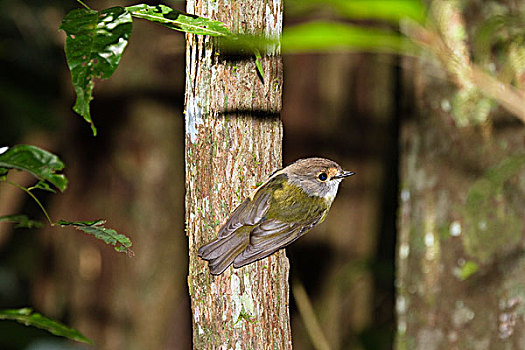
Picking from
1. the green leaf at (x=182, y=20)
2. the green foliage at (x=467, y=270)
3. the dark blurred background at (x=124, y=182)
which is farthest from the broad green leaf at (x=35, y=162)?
the dark blurred background at (x=124, y=182)

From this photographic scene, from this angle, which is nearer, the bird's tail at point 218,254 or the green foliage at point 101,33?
the green foliage at point 101,33

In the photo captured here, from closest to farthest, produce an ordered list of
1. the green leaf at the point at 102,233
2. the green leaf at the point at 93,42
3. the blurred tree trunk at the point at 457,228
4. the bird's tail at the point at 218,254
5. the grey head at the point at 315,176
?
the green leaf at the point at 93,42 < the green leaf at the point at 102,233 < the bird's tail at the point at 218,254 < the grey head at the point at 315,176 < the blurred tree trunk at the point at 457,228

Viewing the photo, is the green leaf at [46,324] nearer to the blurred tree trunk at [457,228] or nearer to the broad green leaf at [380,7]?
the broad green leaf at [380,7]

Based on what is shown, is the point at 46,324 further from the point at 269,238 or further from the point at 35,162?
the point at 269,238

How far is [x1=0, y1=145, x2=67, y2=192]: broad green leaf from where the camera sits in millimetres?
1918

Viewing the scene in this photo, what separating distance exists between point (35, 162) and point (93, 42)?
2.18 feet

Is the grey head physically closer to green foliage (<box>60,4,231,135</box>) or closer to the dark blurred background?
green foliage (<box>60,4,231,135</box>)

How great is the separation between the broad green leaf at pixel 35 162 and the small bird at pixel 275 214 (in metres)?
0.51

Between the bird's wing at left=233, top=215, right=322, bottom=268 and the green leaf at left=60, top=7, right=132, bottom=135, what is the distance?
68 centimetres

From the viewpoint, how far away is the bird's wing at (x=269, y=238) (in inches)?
78.0

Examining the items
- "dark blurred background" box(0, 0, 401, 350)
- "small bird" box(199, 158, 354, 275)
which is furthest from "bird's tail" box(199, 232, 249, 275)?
"dark blurred background" box(0, 0, 401, 350)

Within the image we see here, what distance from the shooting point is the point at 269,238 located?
7.87 ft

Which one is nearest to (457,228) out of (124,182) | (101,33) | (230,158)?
(230,158)

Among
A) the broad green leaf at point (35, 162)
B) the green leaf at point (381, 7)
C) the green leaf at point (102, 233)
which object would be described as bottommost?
the green leaf at point (102, 233)
